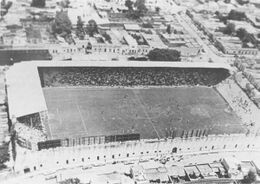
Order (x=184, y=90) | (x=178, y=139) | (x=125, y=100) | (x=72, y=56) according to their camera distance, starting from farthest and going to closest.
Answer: (x=72, y=56), (x=184, y=90), (x=125, y=100), (x=178, y=139)

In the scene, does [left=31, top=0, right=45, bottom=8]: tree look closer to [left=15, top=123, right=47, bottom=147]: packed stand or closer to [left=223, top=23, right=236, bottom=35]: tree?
[left=223, top=23, right=236, bottom=35]: tree

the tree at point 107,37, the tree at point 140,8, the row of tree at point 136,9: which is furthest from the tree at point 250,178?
the tree at point 140,8

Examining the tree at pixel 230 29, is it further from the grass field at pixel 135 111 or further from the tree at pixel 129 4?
the grass field at pixel 135 111

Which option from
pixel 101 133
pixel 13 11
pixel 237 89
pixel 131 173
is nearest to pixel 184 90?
pixel 237 89

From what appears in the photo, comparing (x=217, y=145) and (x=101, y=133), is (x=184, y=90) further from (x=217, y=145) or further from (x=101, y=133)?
(x=101, y=133)

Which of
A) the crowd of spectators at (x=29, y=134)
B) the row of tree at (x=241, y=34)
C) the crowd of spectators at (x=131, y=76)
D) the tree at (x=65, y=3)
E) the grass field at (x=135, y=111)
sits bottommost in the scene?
the grass field at (x=135, y=111)

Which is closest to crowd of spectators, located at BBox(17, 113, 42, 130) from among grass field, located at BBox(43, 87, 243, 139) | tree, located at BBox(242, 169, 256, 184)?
grass field, located at BBox(43, 87, 243, 139)
